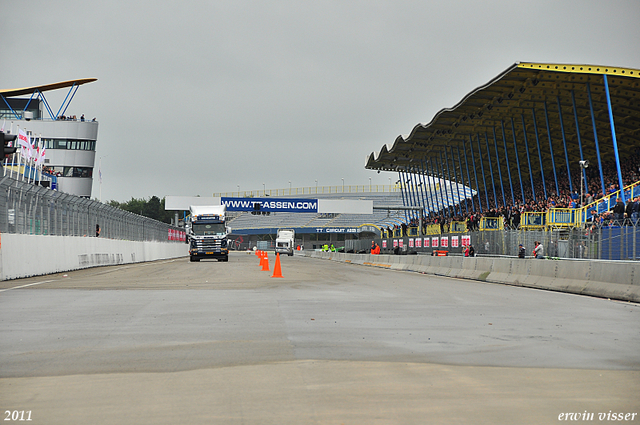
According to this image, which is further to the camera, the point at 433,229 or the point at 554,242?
the point at 433,229

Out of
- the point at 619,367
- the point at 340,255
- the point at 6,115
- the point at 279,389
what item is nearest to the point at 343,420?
the point at 279,389

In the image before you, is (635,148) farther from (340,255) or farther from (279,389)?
(279,389)

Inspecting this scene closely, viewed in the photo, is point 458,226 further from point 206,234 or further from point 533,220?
point 206,234

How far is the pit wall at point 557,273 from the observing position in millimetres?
16031

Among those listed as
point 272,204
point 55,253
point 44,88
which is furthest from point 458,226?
point 44,88

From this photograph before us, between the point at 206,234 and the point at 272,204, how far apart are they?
3782 cm

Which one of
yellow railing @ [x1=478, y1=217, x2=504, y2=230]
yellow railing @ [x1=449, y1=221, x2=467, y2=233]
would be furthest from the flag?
yellow railing @ [x1=478, y1=217, x2=504, y2=230]

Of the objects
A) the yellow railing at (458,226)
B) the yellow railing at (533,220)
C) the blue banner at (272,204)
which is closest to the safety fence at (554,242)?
the yellow railing at (458,226)

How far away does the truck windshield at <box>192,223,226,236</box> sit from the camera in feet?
147

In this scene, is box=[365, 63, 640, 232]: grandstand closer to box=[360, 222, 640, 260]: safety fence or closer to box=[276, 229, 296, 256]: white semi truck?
box=[360, 222, 640, 260]: safety fence

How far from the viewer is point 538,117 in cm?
5262

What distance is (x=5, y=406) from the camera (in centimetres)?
525

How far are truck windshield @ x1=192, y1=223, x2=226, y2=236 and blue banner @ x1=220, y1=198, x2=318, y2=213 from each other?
34.6 m

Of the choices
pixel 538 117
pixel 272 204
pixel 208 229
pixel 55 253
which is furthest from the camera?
pixel 272 204
